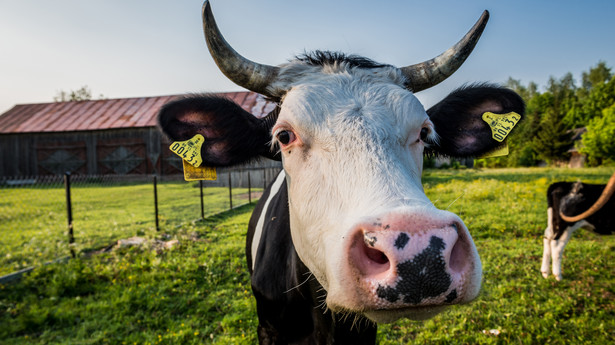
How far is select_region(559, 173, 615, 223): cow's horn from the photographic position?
450 cm

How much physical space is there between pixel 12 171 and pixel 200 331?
29425 mm

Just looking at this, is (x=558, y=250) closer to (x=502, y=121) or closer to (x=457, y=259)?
(x=502, y=121)

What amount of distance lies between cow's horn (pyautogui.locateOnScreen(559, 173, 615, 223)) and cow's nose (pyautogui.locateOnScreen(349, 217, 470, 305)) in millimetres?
5021

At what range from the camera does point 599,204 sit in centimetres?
464

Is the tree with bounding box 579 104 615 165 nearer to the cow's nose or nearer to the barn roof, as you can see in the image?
the barn roof

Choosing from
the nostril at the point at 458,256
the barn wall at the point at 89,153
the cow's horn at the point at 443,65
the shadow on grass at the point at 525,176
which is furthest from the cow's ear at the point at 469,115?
the barn wall at the point at 89,153

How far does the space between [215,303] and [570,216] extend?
5.57 meters

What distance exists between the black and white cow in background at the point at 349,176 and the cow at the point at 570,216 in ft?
11.7

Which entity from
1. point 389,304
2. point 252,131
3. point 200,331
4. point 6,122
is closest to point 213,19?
point 252,131

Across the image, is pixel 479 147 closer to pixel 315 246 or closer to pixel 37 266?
pixel 315 246

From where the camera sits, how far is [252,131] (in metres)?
2.16

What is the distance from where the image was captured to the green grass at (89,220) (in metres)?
5.54

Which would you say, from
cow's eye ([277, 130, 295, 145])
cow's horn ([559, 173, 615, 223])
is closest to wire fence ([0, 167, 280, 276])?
cow's eye ([277, 130, 295, 145])

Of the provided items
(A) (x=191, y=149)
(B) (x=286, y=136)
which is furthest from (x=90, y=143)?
(B) (x=286, y=136)
